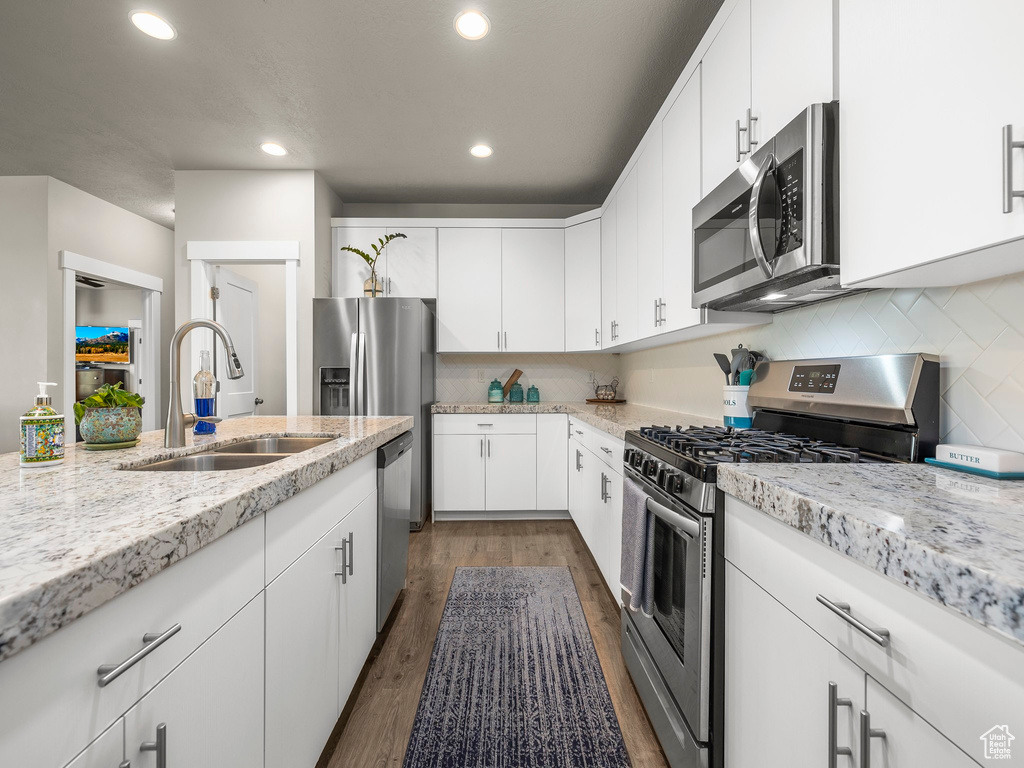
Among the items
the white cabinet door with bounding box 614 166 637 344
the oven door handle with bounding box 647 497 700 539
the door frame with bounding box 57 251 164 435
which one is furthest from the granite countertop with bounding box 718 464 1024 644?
the door frame with bounding box 57 251 164 435

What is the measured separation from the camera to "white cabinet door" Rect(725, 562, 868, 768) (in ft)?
2.46

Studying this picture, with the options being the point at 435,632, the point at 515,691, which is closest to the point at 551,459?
the point at 435,632

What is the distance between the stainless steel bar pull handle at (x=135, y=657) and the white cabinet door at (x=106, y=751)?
59 millimetres

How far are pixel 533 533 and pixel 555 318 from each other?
172 centimetres

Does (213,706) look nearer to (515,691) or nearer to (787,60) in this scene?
(515,691)

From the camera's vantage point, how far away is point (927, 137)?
0.86 meters

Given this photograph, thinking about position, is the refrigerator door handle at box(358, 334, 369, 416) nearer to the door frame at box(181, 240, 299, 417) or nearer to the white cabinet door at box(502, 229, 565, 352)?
the door frame at box(181, 240, 299, 417)

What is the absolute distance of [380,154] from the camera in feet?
10.9

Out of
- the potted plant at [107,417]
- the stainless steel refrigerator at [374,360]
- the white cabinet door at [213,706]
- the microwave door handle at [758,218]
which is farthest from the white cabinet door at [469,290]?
the white cabinet door at [213,706]

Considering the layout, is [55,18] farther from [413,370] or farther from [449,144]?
[413,370]

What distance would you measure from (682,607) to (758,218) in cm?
108

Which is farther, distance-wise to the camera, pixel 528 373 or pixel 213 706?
pixel 528 373

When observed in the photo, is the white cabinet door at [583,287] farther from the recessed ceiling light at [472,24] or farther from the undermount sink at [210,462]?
the undermount sink at [210,462]

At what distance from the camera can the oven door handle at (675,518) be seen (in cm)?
118
